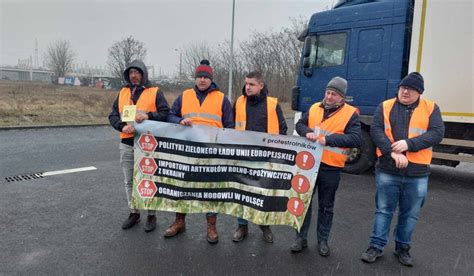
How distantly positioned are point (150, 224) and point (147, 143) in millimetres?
950

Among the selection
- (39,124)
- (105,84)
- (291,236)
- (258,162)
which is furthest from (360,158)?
(105,84)

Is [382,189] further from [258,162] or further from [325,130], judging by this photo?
[258,162]

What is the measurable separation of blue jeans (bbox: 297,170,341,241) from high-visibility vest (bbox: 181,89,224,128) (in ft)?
3.92

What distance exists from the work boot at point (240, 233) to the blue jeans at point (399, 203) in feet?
4.23

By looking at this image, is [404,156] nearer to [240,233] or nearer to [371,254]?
[371,254]

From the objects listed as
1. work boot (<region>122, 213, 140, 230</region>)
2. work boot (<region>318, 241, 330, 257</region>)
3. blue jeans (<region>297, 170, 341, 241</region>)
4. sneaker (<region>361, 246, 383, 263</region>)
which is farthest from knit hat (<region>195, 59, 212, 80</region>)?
sneaker (<region>361, 246, 383, 263</region>)

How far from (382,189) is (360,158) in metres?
3.52

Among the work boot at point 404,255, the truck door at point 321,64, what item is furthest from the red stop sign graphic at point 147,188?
the truck door at point 321,64

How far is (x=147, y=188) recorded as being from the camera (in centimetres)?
362

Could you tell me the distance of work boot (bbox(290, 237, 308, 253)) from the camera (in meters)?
3.40

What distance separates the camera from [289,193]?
11.1ft

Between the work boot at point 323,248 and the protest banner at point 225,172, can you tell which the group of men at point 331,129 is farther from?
the protest banner at point 225,172

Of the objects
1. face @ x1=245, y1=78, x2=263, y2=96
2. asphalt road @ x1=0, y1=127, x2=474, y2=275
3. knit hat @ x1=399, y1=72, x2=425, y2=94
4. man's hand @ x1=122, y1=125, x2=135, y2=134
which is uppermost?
knit hat @ x1=399, y1=72, x2=425, y2=94

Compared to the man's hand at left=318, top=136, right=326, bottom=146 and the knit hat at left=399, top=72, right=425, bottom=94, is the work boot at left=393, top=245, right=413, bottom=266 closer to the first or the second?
the man's hand at left=318, top=136, right=326, bottom=146
